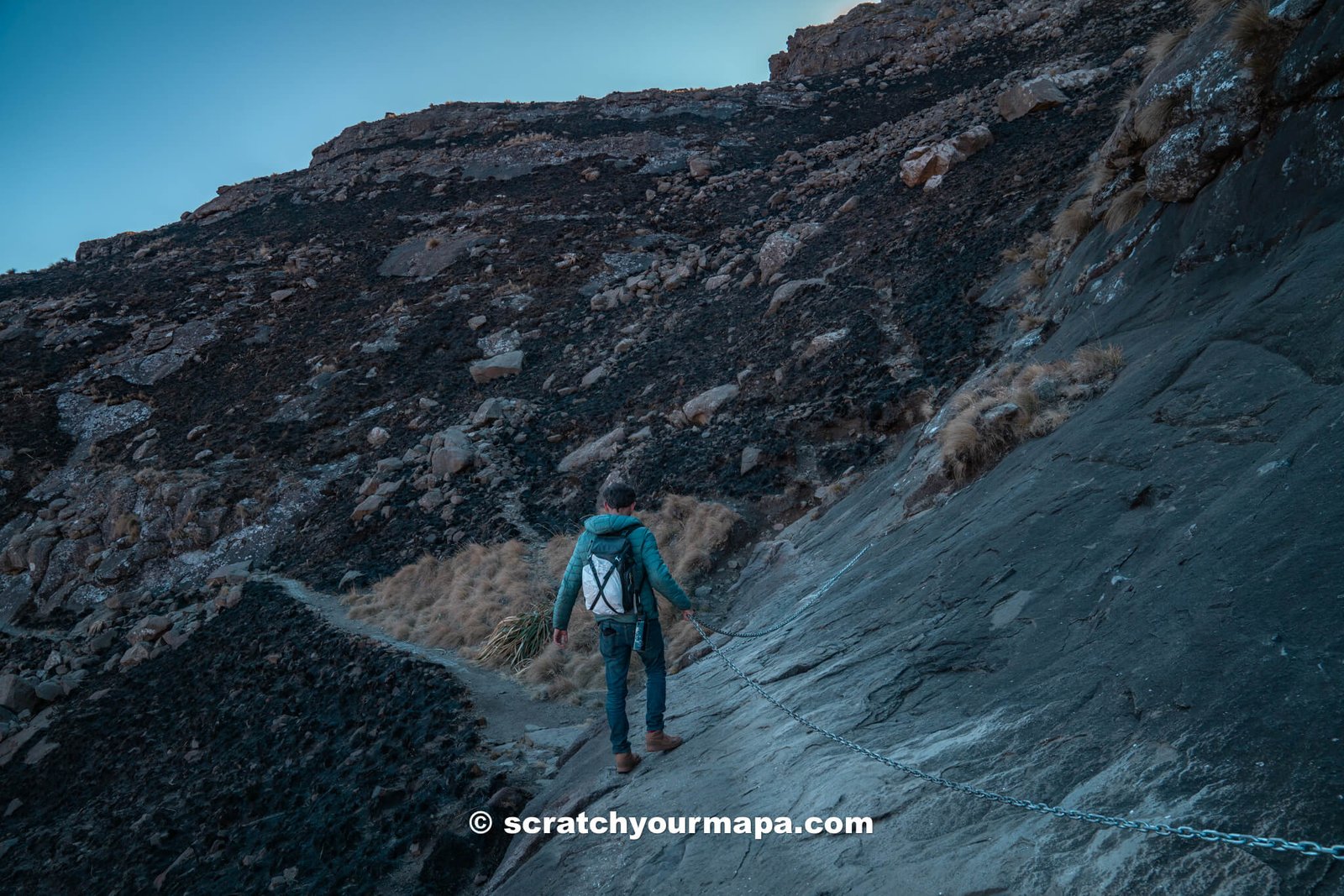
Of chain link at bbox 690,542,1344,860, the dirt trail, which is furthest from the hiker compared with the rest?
the dirt trail

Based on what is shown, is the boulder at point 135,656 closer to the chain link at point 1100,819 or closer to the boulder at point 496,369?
the boulder at point 496,369

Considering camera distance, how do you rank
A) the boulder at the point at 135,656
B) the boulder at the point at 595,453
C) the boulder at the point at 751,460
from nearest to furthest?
1. the boulder at the point at 751,460
2. the boulder at the point at 135,656
3. the boulder at the point at 595,453

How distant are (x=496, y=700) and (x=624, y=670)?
3.72m

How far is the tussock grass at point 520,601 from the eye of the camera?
28.7 ft

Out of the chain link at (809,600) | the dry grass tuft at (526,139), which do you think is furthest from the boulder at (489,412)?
the dry grass tuft at (526,139)

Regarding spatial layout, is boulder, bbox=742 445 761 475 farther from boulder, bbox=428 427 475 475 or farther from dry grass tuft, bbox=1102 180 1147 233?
boulder, bbox=428 427 475 475

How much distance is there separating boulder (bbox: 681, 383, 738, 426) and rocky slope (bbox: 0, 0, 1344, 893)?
97 mm

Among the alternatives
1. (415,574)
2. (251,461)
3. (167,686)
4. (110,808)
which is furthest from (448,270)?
(110,808)

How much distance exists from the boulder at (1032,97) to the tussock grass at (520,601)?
12.4m

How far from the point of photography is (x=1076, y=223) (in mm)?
9586

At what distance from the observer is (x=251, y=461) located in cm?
1705

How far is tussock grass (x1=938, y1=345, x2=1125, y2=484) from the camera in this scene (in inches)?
246

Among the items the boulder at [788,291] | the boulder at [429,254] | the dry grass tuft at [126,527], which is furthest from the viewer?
the boulder at [429,254]

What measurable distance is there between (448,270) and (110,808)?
1746 centimetres
